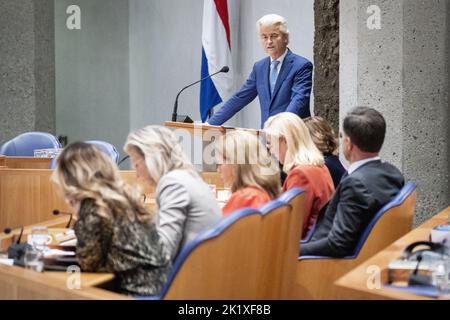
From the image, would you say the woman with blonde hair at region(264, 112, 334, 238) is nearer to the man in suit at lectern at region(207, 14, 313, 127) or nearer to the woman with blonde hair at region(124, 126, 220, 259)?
the woman with blonde hair at region(124, 126, 220, 259)

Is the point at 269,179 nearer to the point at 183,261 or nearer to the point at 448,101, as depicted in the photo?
the point at 183,261

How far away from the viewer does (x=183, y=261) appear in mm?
1995

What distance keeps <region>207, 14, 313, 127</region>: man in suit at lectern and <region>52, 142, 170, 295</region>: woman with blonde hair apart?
2.68 m

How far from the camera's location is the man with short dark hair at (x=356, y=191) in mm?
2771

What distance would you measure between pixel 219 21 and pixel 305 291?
4808mm

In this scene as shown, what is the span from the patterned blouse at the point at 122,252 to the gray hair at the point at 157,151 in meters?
0.40

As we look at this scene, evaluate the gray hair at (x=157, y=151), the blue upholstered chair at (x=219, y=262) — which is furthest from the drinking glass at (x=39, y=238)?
the blue upholstered chair at (x=219, y=262)

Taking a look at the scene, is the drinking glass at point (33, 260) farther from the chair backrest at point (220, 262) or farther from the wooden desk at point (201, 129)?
the wooden desk at point (201, 129)

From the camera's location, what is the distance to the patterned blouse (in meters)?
2.15

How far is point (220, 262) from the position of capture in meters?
2.05

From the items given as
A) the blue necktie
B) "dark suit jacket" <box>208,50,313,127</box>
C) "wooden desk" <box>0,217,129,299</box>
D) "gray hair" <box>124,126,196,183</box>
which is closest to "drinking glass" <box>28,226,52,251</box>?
"wooden desk" <box>0,217,129,299</box>

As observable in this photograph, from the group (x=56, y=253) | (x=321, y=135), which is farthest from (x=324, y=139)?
(x=56, y=253)

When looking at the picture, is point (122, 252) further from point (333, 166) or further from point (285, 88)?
point (285, 88)
